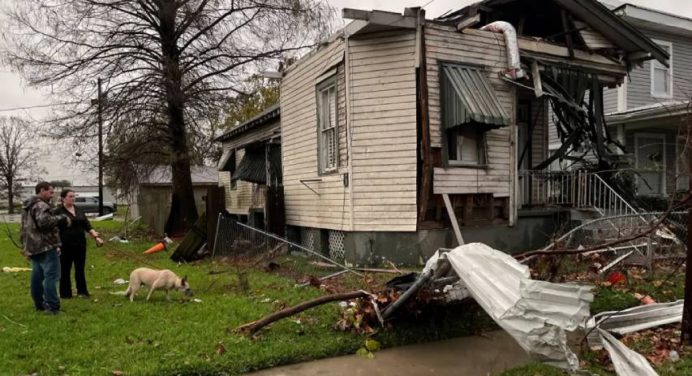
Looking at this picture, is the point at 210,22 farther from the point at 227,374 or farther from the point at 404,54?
the point at 227,374

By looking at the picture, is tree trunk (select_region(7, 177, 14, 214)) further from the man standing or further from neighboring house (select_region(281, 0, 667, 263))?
the man standing

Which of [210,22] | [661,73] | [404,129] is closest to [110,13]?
[210,22]

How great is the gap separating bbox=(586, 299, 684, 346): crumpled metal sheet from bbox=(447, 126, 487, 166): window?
15.7ft

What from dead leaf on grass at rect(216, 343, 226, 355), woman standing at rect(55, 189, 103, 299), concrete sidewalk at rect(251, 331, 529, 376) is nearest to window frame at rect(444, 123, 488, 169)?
concrete sidewalk at rect(251, 331, 529, 376)

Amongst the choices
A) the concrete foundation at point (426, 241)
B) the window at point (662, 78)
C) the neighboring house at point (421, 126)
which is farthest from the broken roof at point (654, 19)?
the concrete foundation at point (426, 241)

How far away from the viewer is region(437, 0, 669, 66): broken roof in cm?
1166

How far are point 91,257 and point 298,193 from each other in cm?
524

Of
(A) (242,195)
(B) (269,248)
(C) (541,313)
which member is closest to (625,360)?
(C) (541,313)

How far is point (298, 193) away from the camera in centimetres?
1255

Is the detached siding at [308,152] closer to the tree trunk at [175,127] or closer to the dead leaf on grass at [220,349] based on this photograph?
the tree trunk at [175,127]

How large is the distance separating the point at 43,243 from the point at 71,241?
1088 millimetres

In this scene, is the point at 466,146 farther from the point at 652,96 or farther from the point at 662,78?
the point at 662,78

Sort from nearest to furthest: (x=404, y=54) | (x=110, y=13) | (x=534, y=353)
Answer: (x=534, y=353) < (x=404, y=54) < (x=110, y=13)

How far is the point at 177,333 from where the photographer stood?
552 centimetres
